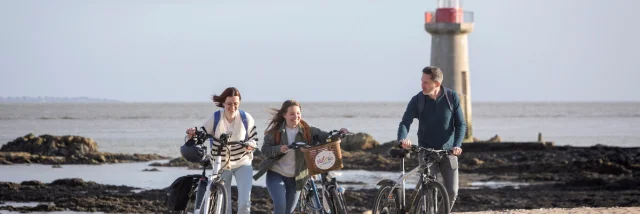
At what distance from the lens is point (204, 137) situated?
9.11 metres

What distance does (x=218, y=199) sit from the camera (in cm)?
886

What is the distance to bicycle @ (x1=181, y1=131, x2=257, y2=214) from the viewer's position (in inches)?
348

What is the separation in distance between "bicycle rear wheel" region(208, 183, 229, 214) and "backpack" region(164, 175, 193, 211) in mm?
423

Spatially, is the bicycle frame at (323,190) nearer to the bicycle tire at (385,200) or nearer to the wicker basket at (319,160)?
the wicker basket at (319,160)

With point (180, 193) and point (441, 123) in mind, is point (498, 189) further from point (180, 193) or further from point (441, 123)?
point (180, 193)

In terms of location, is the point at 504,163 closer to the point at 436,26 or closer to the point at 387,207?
the point at 436,26

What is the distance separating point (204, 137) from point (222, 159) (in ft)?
1.19

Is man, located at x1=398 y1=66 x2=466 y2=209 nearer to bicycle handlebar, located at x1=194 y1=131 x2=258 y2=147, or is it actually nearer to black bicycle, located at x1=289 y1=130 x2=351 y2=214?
black bicycle, located at x1=289 y1=130 x2=351 y2=214

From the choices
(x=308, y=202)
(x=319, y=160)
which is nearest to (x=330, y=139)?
(x=319, y=160)

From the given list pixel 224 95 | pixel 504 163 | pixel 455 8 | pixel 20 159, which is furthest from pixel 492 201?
pixel 20 159

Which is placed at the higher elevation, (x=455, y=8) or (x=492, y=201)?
(x=455, y=8)

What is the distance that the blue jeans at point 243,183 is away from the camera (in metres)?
9.41

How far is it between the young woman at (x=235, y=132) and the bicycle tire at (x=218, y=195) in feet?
1.58

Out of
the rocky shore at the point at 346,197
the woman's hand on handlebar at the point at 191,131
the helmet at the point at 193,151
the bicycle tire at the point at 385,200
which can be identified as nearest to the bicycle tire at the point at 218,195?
the helmet at the point at 193,151
